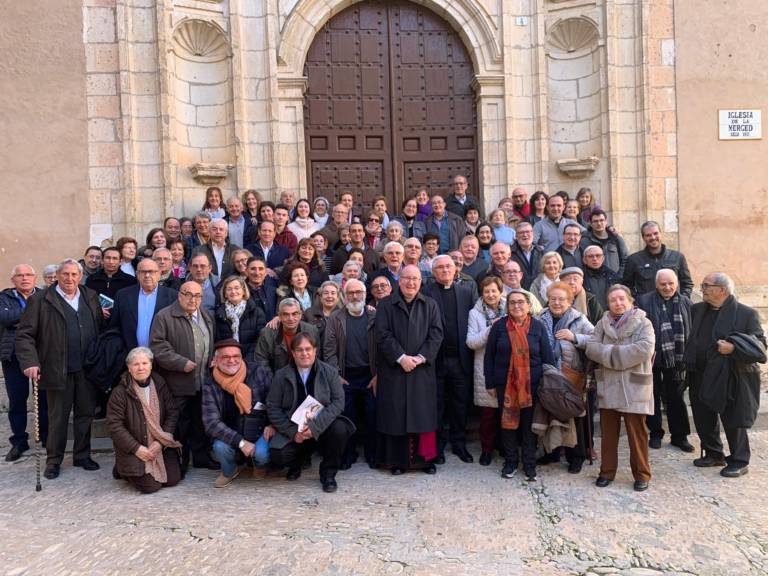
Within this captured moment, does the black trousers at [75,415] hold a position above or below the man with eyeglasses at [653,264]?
below

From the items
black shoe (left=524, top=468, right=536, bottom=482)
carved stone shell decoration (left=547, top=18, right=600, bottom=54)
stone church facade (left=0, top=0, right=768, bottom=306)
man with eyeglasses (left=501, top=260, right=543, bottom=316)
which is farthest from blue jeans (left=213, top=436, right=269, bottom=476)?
carved stone shell decoration (left=547, top=18, right=600, bottom=54)

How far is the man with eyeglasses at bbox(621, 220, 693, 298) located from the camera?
5.73 m

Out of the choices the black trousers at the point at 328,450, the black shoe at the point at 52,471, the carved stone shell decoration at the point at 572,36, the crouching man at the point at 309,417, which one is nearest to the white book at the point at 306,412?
the crouching man at the point at 309,417

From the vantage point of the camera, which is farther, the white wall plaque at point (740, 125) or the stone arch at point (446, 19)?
the stone arch at point (446, 19)

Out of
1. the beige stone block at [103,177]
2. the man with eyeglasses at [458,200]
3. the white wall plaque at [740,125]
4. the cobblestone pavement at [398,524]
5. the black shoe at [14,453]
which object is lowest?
the cobblestone pavement at [398,524]

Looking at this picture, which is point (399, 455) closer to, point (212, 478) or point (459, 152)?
point (212, 478)

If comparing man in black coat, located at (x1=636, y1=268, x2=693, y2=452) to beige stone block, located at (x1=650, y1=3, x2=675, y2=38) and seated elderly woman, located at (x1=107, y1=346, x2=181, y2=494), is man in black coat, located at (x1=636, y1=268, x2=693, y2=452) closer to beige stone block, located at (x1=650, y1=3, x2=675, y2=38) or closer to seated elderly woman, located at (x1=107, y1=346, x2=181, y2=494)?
seated elderly woman, located at (x1=107, y1=346, x2=181, y2=494)

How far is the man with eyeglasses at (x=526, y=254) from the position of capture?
5.82 meters

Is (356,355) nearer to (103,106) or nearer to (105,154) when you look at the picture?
(105,154)

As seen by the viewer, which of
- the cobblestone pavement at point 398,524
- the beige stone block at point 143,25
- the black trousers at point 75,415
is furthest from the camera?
the beige stone block at point 143,25

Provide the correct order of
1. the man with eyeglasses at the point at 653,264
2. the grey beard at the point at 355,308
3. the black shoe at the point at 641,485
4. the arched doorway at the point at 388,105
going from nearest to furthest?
Answer: the black shoe at the point at 641,485, the grey beard at the point at 355,308, the man with eyeglasses at the point at 653,264, the arched doorway at the point at 388,105

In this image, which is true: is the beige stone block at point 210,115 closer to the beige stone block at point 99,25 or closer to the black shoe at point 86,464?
the beige stone block at point 99,25

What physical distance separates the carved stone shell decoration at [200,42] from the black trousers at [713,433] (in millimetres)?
6824

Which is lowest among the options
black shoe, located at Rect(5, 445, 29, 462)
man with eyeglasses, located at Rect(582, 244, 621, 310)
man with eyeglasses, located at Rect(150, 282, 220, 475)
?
black shoe, located at Rect(5, 445, 29, 462)
